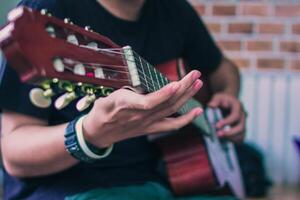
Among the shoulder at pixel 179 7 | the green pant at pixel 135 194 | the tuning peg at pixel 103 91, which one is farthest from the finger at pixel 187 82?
the shoulder at pixel 179 7

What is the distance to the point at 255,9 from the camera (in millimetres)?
2611

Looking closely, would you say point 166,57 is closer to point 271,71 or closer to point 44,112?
point 44,112

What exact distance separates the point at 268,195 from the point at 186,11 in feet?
4.20

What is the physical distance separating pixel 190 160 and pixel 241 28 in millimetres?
1415

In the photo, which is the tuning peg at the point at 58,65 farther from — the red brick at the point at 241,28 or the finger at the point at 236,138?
the red brick at the point at 241,28

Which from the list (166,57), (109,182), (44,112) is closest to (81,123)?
(44,112)

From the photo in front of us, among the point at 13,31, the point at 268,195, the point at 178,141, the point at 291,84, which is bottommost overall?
the point at 268,195

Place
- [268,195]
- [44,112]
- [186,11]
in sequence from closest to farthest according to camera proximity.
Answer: [44,112], [186,11], [268,195]

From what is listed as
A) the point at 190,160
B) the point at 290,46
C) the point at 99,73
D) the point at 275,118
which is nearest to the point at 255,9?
the point at 290,46

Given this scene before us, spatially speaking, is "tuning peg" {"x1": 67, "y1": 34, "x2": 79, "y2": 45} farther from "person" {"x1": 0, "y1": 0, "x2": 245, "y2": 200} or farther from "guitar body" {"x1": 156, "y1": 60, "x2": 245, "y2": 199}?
"guitar body" {"x1": 156, "y1": 60, "x2": 245, "y2": 199}

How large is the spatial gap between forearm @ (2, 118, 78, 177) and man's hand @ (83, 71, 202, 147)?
0.10 metres

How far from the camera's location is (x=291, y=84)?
8.46ft

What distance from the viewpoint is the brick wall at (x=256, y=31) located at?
261 cm

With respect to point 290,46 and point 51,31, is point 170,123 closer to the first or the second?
point 51,31
